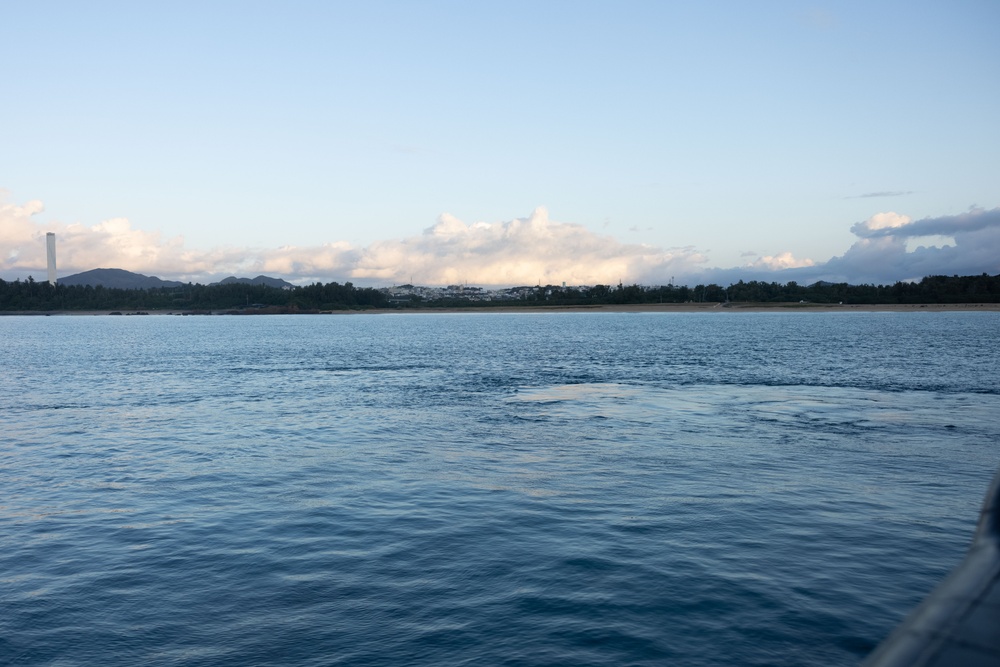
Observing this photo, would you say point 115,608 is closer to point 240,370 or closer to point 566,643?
point 566,643

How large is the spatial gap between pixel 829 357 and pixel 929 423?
45.9m

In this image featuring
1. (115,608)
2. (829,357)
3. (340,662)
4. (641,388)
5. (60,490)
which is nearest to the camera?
(340,662)

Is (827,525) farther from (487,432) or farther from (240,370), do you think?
(240,370)

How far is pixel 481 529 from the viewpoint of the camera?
16266 millimetres

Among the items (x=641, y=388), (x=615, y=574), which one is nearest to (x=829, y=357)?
(x=641, y=388)

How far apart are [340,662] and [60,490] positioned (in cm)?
1449

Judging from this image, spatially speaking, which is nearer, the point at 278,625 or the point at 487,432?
the point at 278,625

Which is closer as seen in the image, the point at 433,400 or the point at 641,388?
the point at 433,400

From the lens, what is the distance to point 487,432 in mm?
29938

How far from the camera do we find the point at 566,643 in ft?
34.8

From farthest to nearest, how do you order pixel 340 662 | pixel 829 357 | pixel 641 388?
pixel 829 357, pixel 641 388, pixel 340 662

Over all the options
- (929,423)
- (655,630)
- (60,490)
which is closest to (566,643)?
(655,630)

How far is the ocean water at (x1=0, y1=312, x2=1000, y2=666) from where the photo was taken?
1089 cm

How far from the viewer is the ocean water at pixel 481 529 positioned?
429 inches
